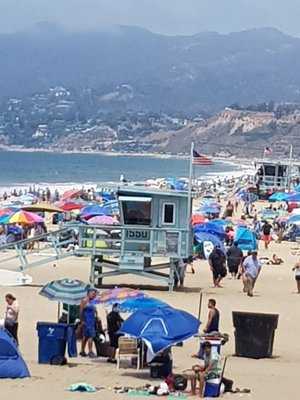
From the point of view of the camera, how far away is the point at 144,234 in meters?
22.9

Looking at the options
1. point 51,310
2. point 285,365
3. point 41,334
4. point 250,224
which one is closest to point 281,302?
point 51,310

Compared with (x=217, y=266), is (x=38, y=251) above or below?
below

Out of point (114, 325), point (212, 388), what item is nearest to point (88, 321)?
point (114, 325)

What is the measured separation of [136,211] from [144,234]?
0.59 meters

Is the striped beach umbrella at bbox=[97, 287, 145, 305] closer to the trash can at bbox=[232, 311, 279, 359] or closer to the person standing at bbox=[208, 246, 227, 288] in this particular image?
the trash can at bbox=[232, 311, 279, 359]

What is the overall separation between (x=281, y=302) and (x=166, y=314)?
29.3 feet

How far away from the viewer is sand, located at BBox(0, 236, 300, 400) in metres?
12.3

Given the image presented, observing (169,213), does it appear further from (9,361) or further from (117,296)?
(9,361)

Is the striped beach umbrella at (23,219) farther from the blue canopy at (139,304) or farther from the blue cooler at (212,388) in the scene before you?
the blue cooler at (212,388)

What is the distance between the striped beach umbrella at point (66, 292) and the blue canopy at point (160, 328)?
85.9 inches

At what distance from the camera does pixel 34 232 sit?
3584 cm

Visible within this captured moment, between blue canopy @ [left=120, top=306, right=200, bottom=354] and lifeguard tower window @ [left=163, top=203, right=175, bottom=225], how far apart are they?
10110 millimetres

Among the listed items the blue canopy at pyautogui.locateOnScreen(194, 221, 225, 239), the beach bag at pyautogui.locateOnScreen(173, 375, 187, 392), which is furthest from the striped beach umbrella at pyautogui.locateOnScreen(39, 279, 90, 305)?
the blue canopy at pyautogui.locateOnScreen(194, 221, 225, 239)

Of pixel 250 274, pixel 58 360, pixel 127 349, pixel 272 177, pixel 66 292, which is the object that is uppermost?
pixel 66 292
